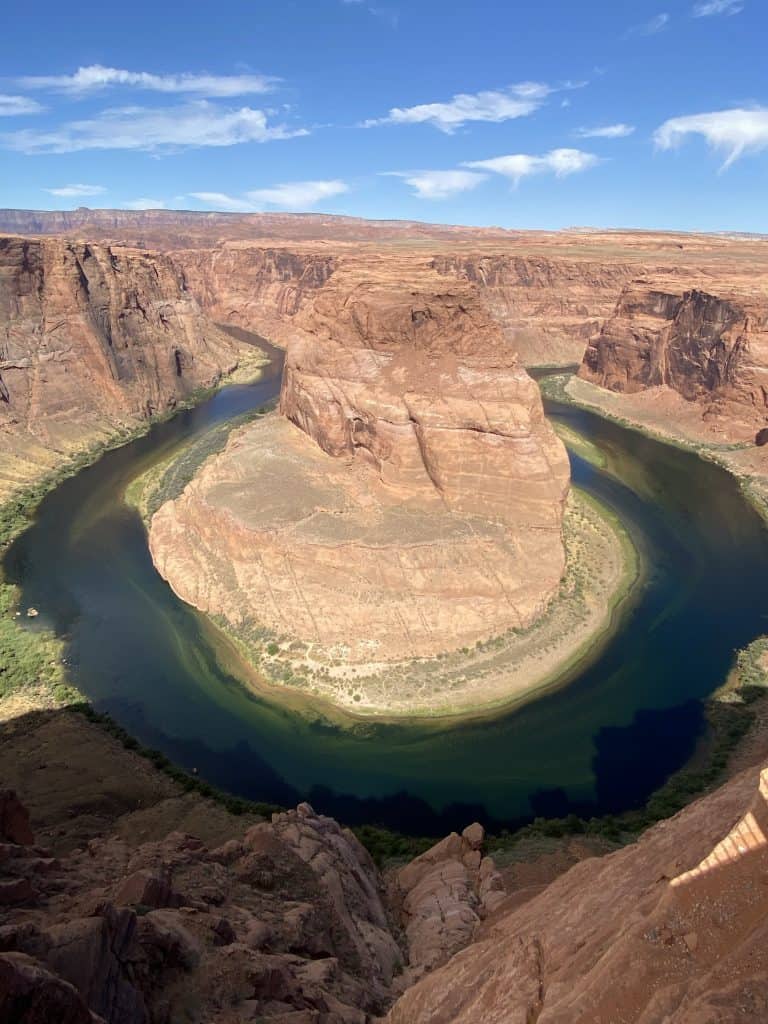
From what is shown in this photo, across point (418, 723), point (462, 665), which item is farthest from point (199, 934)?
point (462, 665)

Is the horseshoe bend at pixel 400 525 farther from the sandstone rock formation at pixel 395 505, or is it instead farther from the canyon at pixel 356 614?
the canyon at pixel 356 614

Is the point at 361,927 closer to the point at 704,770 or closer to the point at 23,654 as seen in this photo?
the point at 704,770

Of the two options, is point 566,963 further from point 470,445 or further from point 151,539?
point 151,539

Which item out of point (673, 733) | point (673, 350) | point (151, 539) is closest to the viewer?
point (673, 733)

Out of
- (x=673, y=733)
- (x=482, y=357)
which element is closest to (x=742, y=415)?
(x=482, y=357)

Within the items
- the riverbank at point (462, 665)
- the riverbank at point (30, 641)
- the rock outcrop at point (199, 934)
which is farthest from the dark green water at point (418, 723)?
the rock outcrop at point (199, 934)
